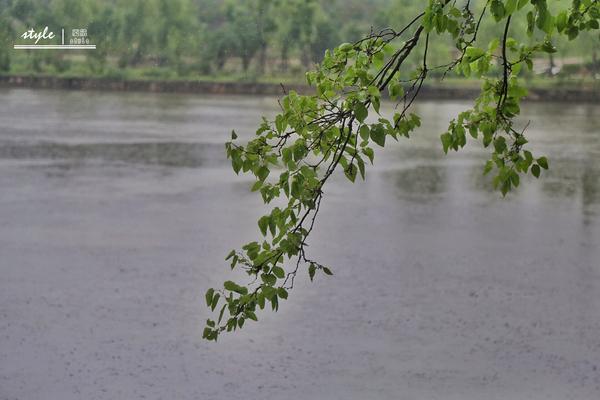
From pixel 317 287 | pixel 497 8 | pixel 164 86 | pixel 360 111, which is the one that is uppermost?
pixel 497 8

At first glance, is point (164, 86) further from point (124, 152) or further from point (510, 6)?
point (510, 6)

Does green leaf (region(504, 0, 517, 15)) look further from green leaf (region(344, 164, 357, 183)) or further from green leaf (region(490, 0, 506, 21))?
green leaf (region(344, 164, 357, 183))

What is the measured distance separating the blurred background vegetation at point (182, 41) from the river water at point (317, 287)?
32.4 metres

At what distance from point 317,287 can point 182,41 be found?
4325 centimetres

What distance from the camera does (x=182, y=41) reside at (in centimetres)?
5112

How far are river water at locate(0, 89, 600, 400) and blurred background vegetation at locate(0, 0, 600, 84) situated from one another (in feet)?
106

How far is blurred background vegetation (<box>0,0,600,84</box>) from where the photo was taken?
48.6m

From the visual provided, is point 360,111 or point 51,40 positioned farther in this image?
point 51,40

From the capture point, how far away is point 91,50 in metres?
52.3

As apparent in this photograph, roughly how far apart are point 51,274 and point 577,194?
7532 mm

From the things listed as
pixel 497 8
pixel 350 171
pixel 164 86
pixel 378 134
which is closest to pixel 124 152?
pixel 350 171

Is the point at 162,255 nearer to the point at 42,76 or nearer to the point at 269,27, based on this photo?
the point at 42,76

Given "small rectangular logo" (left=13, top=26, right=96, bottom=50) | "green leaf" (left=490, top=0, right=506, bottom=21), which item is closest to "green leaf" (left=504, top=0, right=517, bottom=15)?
"green leaf" (left=490, top=0, right=506, bottom=21)

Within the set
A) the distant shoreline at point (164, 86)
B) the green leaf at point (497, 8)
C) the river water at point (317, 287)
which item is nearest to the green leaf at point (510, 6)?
the green leaf at point (497, 8)
